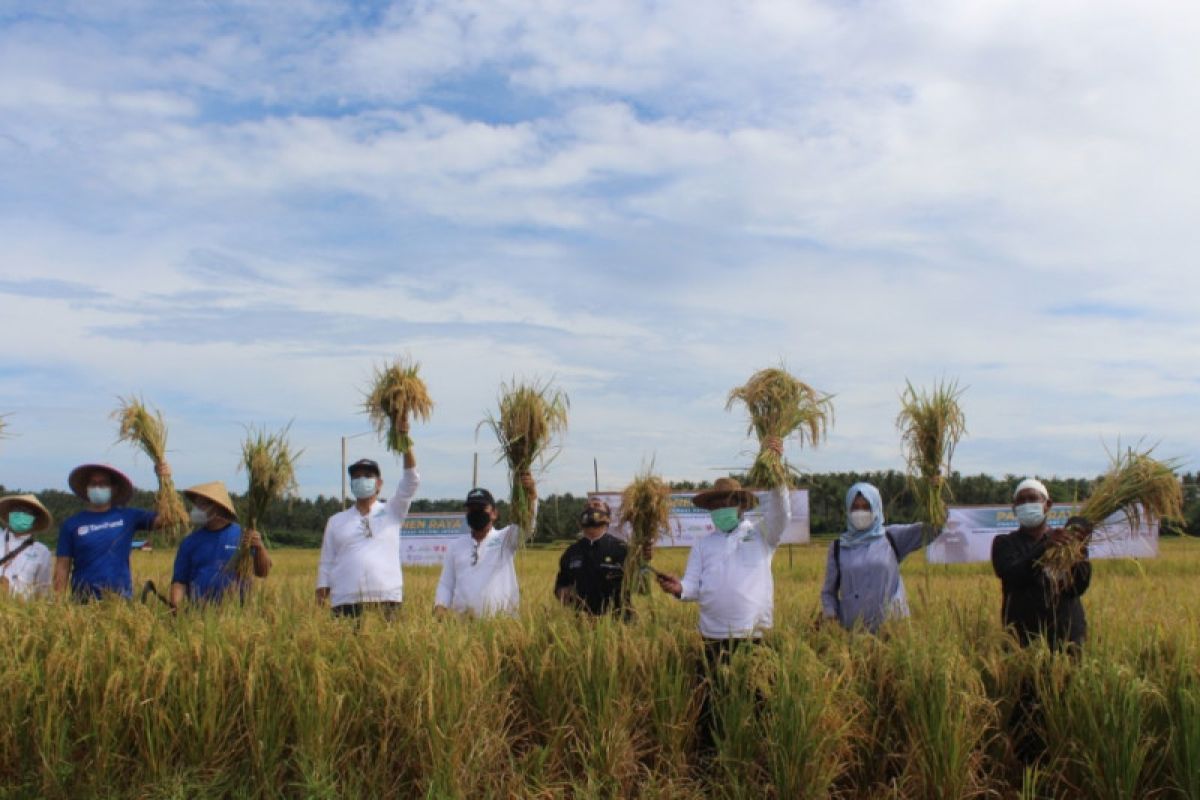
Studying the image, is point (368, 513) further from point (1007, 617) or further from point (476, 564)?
point (1007, 617)

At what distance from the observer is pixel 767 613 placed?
17.2ft

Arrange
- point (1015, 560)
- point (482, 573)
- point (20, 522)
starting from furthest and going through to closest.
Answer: point (20, 522) → point (482, 573) → point (1015, 560)

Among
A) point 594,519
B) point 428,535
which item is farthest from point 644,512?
point 428,535

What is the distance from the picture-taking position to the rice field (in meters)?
4.18

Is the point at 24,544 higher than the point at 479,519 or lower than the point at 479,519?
lower

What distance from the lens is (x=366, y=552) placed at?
6.34m

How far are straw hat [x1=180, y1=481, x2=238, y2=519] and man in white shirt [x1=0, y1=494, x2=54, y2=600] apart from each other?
1.38m

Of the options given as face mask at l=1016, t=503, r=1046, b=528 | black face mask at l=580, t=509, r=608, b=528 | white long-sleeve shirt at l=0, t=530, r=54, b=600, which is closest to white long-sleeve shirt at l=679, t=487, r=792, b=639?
black face mask at l=580, t=509, r=608, b=528

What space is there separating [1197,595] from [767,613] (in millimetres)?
9387

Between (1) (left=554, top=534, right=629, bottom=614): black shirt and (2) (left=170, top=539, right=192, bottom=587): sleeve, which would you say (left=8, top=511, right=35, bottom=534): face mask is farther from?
(1) (left=554, top=534, right=629, bottom=614): black shirt

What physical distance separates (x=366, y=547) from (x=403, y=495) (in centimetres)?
44

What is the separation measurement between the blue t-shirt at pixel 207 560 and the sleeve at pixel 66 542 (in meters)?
0.81

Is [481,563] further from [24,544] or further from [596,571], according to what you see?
[24,544]

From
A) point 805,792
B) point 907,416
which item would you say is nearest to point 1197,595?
point 907,416
